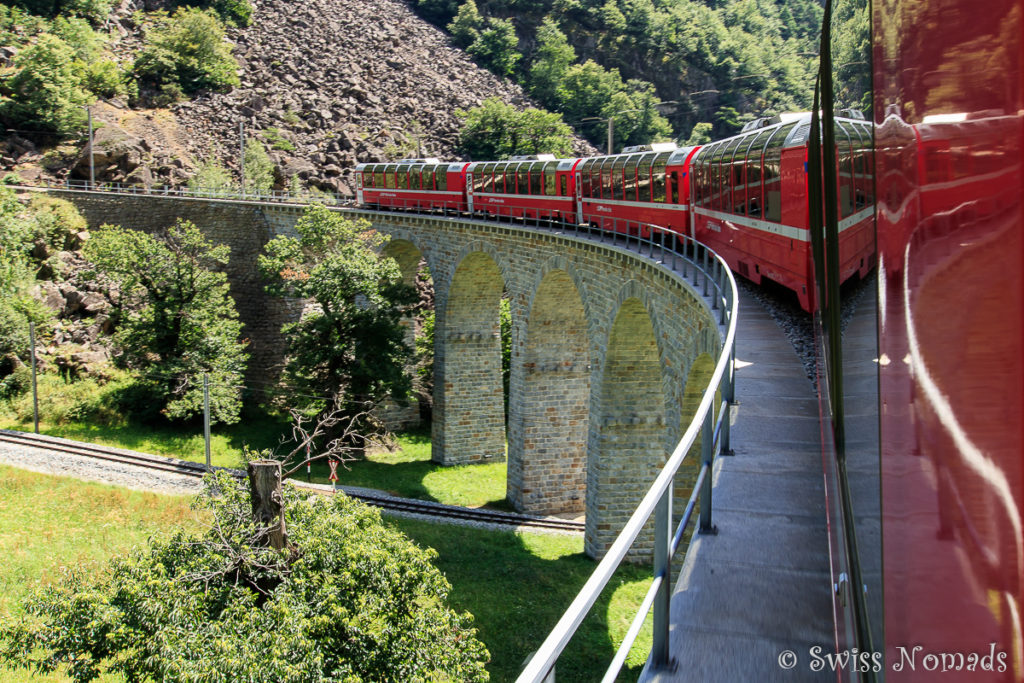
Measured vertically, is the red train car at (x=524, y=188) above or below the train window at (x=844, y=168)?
above

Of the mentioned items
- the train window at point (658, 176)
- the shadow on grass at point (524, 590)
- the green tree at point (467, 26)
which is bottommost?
the shadow on grass at point (524, 590)

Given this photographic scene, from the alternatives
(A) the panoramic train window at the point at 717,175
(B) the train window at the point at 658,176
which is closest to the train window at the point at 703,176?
(A) the panoramic train window at the point at 717,175

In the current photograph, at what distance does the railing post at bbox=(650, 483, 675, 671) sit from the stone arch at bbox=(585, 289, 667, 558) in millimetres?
18008

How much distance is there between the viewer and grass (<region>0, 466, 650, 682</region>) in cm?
1984

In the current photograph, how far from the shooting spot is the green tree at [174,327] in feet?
114

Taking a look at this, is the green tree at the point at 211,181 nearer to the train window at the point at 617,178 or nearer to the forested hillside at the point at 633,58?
the train window at the point at 617,178

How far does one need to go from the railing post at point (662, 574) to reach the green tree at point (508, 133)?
215 feet

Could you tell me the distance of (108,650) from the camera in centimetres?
1367

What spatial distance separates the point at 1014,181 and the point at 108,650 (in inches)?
596

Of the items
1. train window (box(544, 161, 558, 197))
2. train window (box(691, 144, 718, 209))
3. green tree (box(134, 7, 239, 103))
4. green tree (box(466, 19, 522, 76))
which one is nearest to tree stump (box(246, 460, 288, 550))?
train window (box(691, 144, 718, 209))

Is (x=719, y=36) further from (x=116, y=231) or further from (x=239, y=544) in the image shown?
(x=239, y=544)

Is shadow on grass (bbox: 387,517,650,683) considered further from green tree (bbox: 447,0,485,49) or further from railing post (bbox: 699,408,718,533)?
green tree (bbox: 447,0,485,49)

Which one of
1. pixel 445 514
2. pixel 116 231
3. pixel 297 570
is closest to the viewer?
pixel 297 570

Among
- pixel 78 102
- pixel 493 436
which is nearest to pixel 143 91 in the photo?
pixel 78 102
